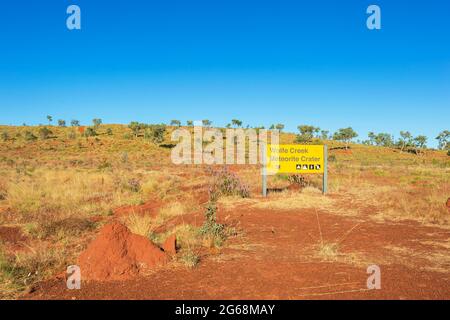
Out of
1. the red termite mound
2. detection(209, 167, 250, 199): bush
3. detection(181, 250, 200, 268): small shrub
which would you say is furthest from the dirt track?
detection(209, 167, 250, 199): bush

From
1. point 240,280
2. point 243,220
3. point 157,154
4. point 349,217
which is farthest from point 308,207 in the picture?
point 157,154

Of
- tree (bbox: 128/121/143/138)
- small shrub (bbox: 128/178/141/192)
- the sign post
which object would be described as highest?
tree (bbox: 128/121/143/138)

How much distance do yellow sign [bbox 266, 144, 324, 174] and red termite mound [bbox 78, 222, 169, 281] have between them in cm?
837

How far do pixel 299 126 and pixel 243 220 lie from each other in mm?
64051

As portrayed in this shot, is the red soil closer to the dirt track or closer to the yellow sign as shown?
the dirt track

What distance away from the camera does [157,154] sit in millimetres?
41438

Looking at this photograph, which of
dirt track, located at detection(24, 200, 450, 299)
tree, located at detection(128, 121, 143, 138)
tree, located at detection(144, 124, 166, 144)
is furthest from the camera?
tree, located at detection(128, 121, 143, 138)

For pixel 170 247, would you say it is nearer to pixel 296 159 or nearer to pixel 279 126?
pixel 296 159

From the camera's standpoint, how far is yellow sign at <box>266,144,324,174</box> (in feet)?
45.6

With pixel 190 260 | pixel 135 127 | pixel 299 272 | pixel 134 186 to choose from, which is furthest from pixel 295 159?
pixel 135 127

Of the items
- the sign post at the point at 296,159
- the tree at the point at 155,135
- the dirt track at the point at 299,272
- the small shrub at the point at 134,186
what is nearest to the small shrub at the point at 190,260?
the dirt track at the point at 299,272

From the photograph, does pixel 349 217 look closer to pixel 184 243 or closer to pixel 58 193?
pixel 184 243
